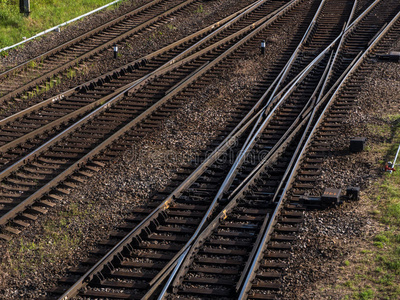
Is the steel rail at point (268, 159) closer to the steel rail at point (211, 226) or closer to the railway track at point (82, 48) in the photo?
the steel rail at point (211, 226)

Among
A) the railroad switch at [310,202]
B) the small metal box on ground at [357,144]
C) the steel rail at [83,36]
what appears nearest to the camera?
the railroad switch at [310,202]

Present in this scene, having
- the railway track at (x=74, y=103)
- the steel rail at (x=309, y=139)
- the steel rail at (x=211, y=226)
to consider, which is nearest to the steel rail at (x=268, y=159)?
the steel rail at (x=211, y=226)

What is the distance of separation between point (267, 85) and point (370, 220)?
702cm

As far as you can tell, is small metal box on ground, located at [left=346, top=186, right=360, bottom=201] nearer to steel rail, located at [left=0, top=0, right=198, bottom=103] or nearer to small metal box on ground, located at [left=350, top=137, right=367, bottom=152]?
small metal box on ground, located at [left=350, top=137, right=367, bottom=152]

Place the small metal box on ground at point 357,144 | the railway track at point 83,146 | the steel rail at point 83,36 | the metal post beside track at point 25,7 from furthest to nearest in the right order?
the metal post beside track at point 25,7, the steel rail at point 83,36, the small metal box on ground at point 357,144, the railway track at point 83,146

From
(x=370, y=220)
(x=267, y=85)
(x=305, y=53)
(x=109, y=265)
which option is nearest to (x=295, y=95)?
(x=267, y=85)

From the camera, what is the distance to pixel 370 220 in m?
10.1

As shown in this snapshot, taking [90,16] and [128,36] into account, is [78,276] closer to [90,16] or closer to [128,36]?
[128,36]

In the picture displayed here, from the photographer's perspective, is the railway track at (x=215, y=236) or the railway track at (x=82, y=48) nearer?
the railway track at (x=215, y=236)

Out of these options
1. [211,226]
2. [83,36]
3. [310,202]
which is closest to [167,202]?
[211,226]

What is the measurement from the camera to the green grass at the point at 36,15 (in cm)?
2127

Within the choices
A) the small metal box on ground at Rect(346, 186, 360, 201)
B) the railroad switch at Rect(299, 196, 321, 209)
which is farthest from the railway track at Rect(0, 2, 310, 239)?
the small metal box on ground at Rect(346, 186, 360, 201)

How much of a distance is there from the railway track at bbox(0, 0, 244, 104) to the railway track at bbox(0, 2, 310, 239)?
275cm

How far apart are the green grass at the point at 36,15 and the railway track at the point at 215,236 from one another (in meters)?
11.2
